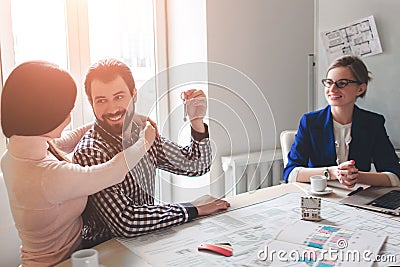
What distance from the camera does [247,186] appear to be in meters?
2.44

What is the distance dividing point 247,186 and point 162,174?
91 cm

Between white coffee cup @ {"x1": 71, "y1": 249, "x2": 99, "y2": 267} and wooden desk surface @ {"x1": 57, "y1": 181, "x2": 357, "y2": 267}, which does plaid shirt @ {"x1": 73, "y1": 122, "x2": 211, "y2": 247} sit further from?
white coffee cup @ {"x1": 71, "y1": 249, "x2": 99, "y2": 267}

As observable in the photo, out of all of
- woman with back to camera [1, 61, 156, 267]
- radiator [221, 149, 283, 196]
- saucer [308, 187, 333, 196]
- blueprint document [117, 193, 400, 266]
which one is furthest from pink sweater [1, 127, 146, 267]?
radiator [221, 149, 283, 196]

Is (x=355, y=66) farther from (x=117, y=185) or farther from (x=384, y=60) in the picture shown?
(x=117, y=185)

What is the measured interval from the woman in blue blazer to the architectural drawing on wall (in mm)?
310

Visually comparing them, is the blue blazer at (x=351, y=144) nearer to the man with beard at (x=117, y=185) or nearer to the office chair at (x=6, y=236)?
the man with beard at (x=117, y=185)

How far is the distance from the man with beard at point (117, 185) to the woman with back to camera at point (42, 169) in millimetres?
94

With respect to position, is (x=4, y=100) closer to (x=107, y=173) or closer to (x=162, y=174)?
(x=107, y=173)

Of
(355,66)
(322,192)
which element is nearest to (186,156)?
(322,192)

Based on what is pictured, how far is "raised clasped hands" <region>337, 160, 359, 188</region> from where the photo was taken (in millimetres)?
1544

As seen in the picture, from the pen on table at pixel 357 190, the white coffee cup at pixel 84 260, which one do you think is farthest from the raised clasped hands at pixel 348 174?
the white coffee cup at pixel 84 260

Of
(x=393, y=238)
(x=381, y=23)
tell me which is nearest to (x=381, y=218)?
(x=393, y=238)

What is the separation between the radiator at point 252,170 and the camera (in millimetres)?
2291

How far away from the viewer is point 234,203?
1.44 metres
